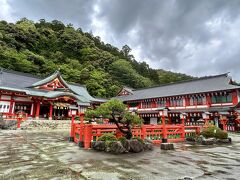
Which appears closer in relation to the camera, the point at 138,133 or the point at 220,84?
the point at 138,133

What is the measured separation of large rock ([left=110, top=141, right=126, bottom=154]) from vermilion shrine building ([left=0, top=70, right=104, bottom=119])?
41.6ft

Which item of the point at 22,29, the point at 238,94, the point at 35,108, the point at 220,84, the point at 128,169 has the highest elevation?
the point at 22,29

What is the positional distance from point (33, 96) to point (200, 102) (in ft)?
75.7

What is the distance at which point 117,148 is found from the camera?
767 centimetres

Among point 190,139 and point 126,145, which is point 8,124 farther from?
point 190,139

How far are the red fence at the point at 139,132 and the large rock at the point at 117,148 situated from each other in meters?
1.51

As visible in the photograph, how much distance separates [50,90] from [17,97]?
5.21 m

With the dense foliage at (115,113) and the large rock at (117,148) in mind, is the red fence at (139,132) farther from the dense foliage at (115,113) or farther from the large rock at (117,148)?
the large rock at (117,148)

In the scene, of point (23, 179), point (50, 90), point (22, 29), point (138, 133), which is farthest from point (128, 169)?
point (22, 29)

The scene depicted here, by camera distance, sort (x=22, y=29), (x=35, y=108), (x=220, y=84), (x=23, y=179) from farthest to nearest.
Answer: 1. (x=22, y=29)
2. (x=35, y=108)
3. (x=220, y=84)
4. (x=23, y=179)

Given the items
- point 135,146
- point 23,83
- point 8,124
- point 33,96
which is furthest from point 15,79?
point 135,146

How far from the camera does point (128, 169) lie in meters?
5.15

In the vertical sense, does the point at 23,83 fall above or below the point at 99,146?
above

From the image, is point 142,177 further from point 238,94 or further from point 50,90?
point 50,90
